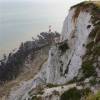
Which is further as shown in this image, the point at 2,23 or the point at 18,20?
the point at 18,20

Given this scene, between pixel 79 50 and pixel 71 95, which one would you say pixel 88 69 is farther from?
pixel 79 50

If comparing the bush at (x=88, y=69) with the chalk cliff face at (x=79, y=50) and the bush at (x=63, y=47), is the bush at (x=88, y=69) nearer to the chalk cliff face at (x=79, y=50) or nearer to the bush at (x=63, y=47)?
the chalk cliff face at (x=79, y=50)

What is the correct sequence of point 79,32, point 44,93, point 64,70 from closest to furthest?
1. point 44,93
2. point 64,70
3. point 79,32

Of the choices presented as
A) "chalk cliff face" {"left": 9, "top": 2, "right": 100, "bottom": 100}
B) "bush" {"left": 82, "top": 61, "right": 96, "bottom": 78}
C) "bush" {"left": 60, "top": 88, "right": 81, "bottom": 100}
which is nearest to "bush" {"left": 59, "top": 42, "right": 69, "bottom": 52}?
"chalk cliff face" {"left": 9, "top": 2, "right": 100, "bottom": 100}

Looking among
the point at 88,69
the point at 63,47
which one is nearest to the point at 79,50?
the point at 63,47

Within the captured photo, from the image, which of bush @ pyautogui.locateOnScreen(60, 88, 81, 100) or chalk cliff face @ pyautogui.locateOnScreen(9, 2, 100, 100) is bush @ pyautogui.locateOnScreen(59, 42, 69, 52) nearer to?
chalk cliff face @ pyautogui.locateOnScreen(9, 2, 100, 100)

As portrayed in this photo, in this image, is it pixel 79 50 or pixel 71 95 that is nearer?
pixel 71 95

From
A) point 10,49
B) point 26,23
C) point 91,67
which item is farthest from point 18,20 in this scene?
point 91,67

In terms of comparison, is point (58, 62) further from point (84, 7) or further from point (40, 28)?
point (40, 28)

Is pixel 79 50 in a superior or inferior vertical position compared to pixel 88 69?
superior
